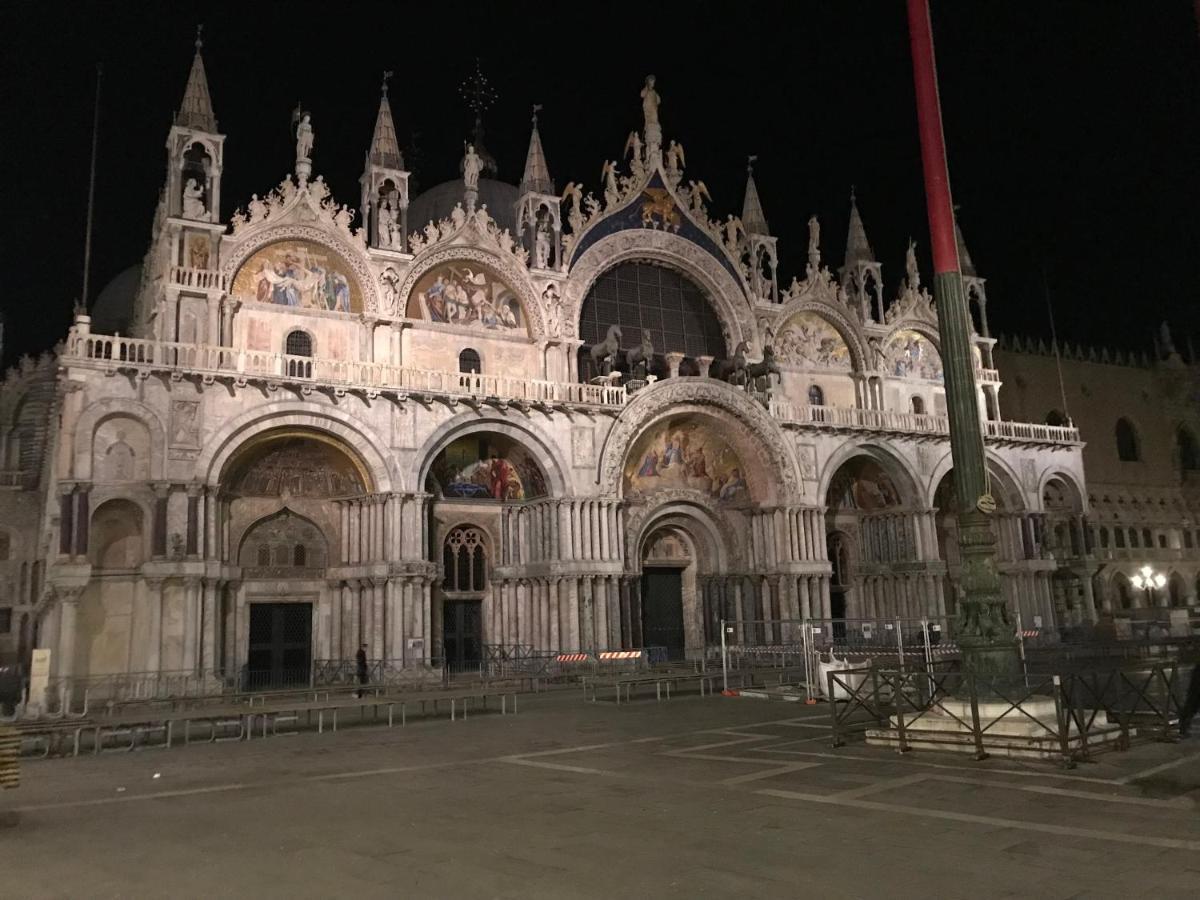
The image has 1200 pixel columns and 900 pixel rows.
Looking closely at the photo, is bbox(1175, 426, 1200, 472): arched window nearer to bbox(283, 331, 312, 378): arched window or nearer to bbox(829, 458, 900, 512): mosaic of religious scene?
bbox(829, 458, 900, 512): mosaic of religious scene

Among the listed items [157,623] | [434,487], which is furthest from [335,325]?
[157,623]

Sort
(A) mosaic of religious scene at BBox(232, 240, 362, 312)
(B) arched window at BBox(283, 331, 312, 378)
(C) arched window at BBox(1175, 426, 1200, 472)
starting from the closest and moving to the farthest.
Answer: (A) mosaic of religious scene at BBox(232, 240, 362, 312), (B) arched window at BBox(283, 331, 312, 378), (C) arched window at BBox(1175, 426, 1200, 472)

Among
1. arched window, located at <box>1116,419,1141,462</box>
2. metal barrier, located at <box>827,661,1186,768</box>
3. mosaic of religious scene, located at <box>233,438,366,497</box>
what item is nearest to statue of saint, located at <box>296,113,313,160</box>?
mosaic of religious scene, located at <box>233,438,366,497</box>

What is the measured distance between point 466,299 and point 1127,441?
139ft

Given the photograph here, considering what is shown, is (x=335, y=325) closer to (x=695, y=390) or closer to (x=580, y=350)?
(x=580, y=350)

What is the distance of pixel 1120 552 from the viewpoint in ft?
169

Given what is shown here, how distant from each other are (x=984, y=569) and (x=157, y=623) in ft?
67.6

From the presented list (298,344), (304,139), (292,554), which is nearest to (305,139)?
(304,139)

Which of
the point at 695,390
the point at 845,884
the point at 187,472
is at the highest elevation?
the point at 695,390

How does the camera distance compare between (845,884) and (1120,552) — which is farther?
(1120,552)

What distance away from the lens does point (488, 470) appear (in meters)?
32.6

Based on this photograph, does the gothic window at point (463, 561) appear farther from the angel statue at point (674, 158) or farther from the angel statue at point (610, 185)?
the angel statue at point (674, 158)

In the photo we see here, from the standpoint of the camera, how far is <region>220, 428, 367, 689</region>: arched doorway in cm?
2814

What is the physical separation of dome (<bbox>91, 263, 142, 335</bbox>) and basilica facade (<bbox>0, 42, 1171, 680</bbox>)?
→ 525mm
